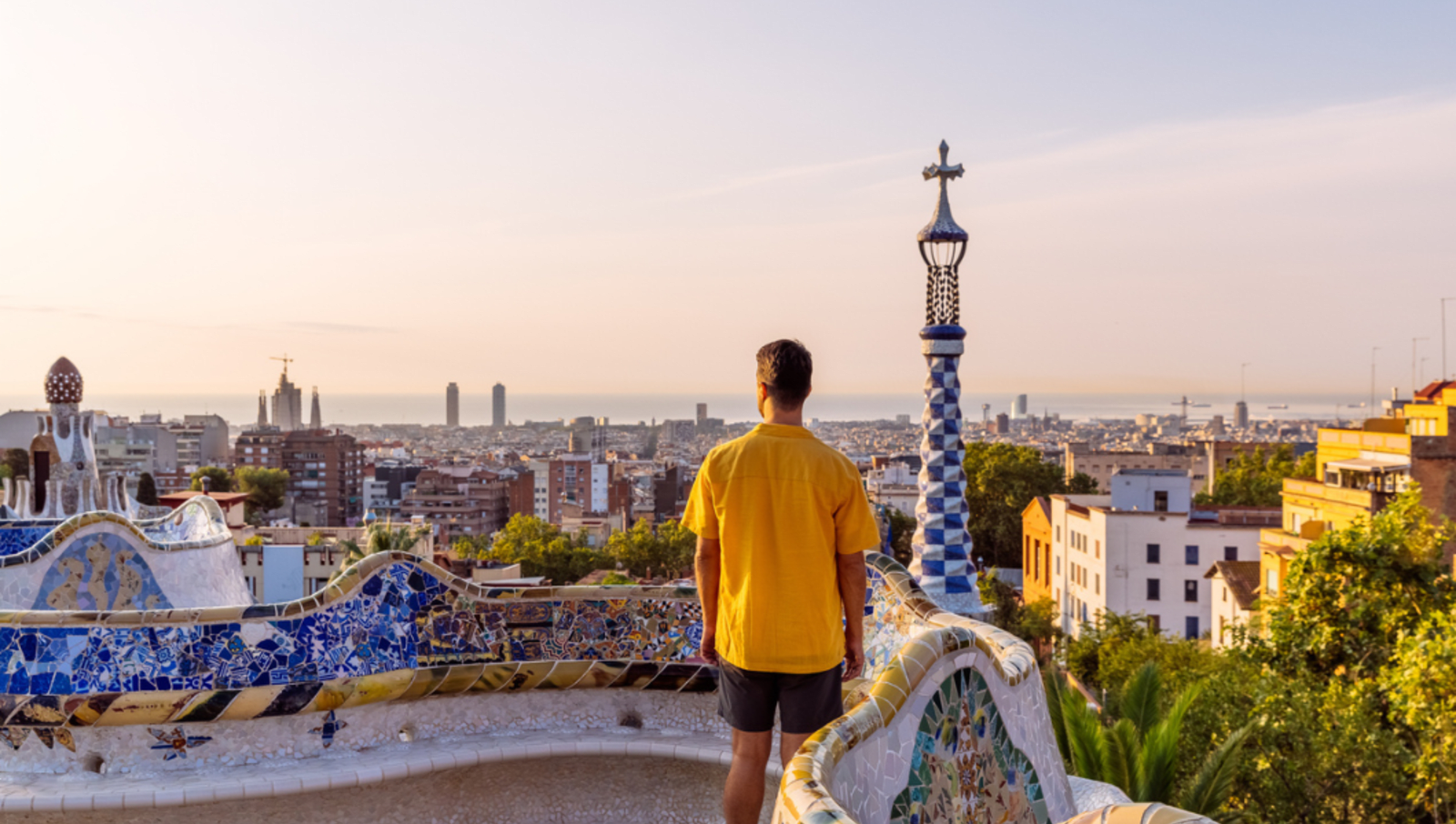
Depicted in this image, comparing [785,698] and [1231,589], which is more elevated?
[785,698]

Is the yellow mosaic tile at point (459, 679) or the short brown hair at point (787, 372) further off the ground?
the short brown hair at point (787, 372)

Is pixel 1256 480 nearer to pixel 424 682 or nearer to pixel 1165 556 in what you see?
pixel 1165 556

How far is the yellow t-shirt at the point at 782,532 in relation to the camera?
2.86 meters

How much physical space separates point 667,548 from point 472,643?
38.5 m

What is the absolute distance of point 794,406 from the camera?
2902 millimetres

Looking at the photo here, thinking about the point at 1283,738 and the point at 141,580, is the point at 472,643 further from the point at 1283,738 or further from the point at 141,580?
the point at 1283,738

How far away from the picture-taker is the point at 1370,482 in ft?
67.5

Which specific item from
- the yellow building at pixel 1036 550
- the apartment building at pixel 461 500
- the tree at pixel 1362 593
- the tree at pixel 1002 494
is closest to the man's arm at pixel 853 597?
the tree at pixel 1362 593

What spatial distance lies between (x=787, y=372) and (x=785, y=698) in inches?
31.7

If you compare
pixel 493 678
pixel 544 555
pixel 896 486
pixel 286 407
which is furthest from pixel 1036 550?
pixel 286 407

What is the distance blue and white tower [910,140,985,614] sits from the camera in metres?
7.55

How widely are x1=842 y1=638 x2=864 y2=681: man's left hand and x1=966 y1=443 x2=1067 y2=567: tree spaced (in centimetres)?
3838

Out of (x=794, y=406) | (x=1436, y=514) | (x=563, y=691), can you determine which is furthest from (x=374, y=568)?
(x=1436, y=514)

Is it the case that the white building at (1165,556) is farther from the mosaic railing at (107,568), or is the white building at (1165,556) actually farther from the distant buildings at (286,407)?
the distant buildings at (286,407)
